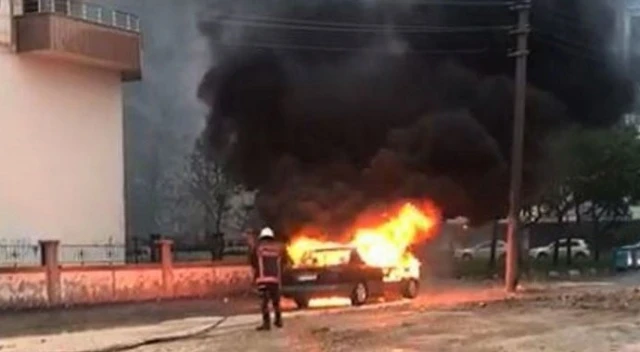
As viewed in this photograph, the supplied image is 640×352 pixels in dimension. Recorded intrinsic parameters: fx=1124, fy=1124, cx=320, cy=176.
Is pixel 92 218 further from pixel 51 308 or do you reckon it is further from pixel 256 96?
pixel 51 308

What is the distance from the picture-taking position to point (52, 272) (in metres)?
24.5

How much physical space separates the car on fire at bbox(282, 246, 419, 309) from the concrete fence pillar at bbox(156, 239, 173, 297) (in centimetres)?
410

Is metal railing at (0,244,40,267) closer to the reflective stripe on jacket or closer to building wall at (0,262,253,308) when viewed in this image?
building wall at (0,262,253,308)

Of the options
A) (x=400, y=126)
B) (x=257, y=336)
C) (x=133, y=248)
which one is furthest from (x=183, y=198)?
(x=257, y=336)

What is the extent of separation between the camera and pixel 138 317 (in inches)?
884

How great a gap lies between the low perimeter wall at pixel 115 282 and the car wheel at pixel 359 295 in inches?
210

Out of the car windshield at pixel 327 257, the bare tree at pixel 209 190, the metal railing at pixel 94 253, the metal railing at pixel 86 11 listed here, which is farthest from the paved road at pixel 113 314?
the bare tree at pixel 209 190

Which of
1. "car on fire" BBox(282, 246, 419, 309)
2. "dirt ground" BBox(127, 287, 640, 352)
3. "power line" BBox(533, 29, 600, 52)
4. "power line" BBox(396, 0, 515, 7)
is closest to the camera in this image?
"dirt ground" BBox(127, 287, 640, 352)

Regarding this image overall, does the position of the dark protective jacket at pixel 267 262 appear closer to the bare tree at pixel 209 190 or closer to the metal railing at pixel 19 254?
the metal railing at pixel 19 254

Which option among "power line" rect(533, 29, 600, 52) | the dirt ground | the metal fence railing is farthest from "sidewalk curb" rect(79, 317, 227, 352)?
"power line" rect(533, 29, 600, 52)

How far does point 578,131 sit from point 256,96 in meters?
11.5

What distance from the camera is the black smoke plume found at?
30531 millimetres

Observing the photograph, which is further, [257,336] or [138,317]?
[138,317]

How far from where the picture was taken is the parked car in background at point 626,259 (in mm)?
48719
